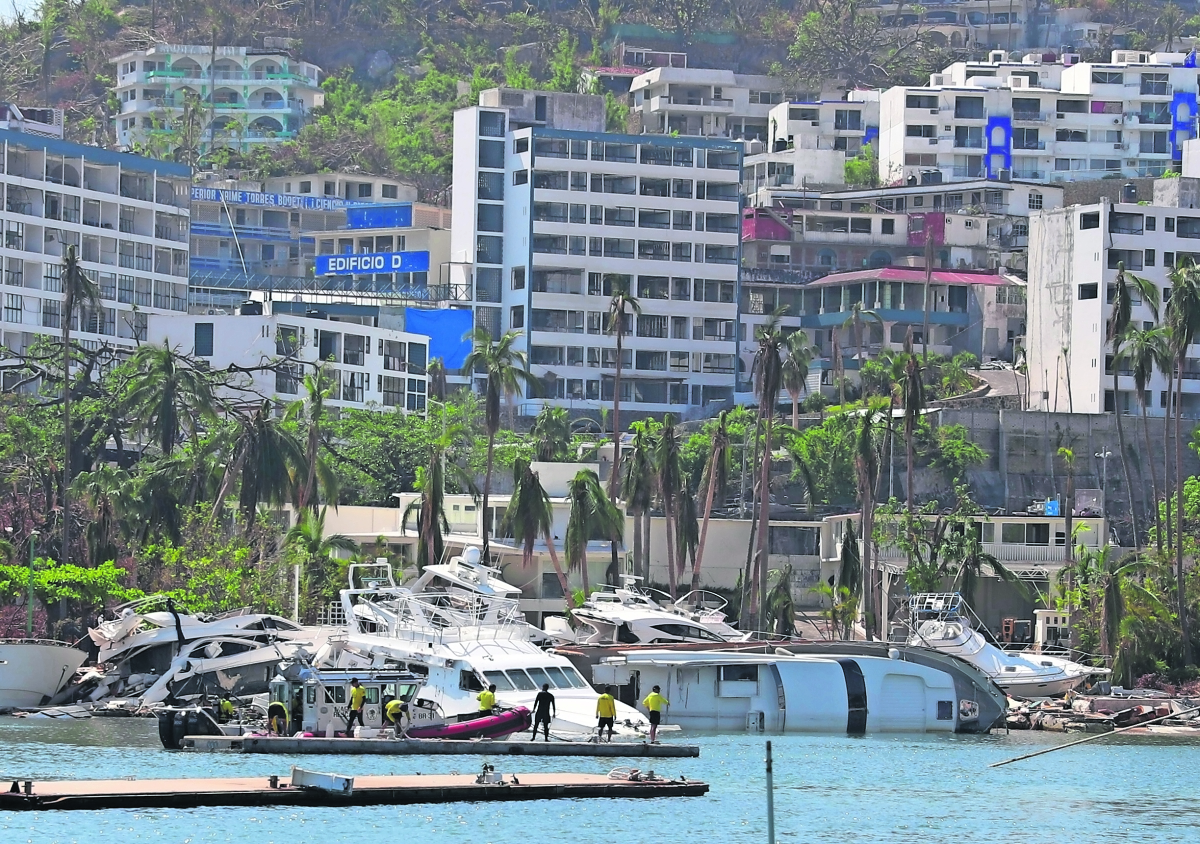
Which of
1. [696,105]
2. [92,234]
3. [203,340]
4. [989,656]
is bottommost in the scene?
[989,656]

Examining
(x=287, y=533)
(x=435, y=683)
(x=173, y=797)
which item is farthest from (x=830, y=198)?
(x=173, y=797)

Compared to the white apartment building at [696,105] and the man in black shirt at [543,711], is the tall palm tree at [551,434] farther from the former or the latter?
the man in black shirt at [543,711]

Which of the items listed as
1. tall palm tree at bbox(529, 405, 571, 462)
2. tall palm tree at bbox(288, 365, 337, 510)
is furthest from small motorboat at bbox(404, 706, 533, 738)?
tall palm tree at bbox(529, 405, 571, 462)

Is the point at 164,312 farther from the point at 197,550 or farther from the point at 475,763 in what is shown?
the point at 475,763

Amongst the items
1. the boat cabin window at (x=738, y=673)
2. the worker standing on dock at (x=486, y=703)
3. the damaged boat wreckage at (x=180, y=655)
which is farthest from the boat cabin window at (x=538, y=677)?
the boat cabin window at (x=738, y=673)

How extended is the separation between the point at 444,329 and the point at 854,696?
78.9m

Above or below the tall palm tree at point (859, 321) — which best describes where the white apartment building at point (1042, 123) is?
above

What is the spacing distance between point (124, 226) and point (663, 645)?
268ft

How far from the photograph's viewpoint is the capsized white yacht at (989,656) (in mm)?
85750

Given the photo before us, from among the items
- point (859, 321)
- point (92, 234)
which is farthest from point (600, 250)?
point (92, 234)

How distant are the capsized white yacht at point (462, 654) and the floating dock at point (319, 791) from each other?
13.4 meters

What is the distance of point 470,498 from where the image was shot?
106562mm

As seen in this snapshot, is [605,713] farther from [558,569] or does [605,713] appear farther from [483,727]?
[558,569]

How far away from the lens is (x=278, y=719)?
5884 cm
